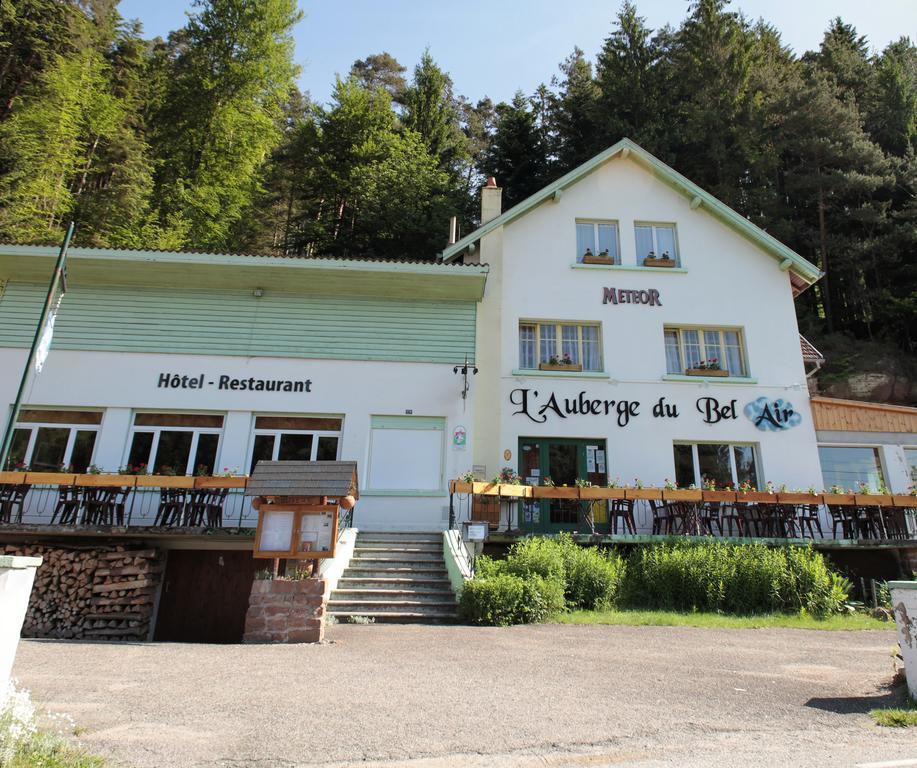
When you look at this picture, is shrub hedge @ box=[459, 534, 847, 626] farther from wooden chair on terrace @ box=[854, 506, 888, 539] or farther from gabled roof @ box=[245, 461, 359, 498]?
wooden chair on terrace @ box=[854, 506, 888, 539]

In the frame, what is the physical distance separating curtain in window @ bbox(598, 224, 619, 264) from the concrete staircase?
8.95m

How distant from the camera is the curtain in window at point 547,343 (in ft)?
49.3

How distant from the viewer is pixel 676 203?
54.9ft

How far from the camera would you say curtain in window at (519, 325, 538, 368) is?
1493 centimetres

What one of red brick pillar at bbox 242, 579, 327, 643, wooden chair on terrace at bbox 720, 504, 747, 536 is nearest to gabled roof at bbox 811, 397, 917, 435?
wooden chair on terrace at bbox 720, 504, 747, 536

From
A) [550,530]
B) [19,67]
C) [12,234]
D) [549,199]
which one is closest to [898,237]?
[549,199]

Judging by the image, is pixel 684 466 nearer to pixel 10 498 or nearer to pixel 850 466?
pixel 850 466

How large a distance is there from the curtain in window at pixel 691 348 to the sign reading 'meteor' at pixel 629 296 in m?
1.07

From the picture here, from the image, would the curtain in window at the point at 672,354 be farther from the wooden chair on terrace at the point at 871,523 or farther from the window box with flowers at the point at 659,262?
the wooden chair on terrace at the point at 871,523

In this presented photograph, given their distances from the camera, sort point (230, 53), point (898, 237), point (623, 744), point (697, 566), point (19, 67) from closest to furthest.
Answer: point (623, 744), point (697, 566), point (19, 67), point (898, 237), point (230, 53)

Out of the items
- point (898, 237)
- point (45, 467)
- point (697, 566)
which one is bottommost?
point (697, 566)

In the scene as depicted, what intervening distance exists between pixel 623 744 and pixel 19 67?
2643cm

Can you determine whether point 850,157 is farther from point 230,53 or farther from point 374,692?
point 374,692

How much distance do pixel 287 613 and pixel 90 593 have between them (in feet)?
16.6
